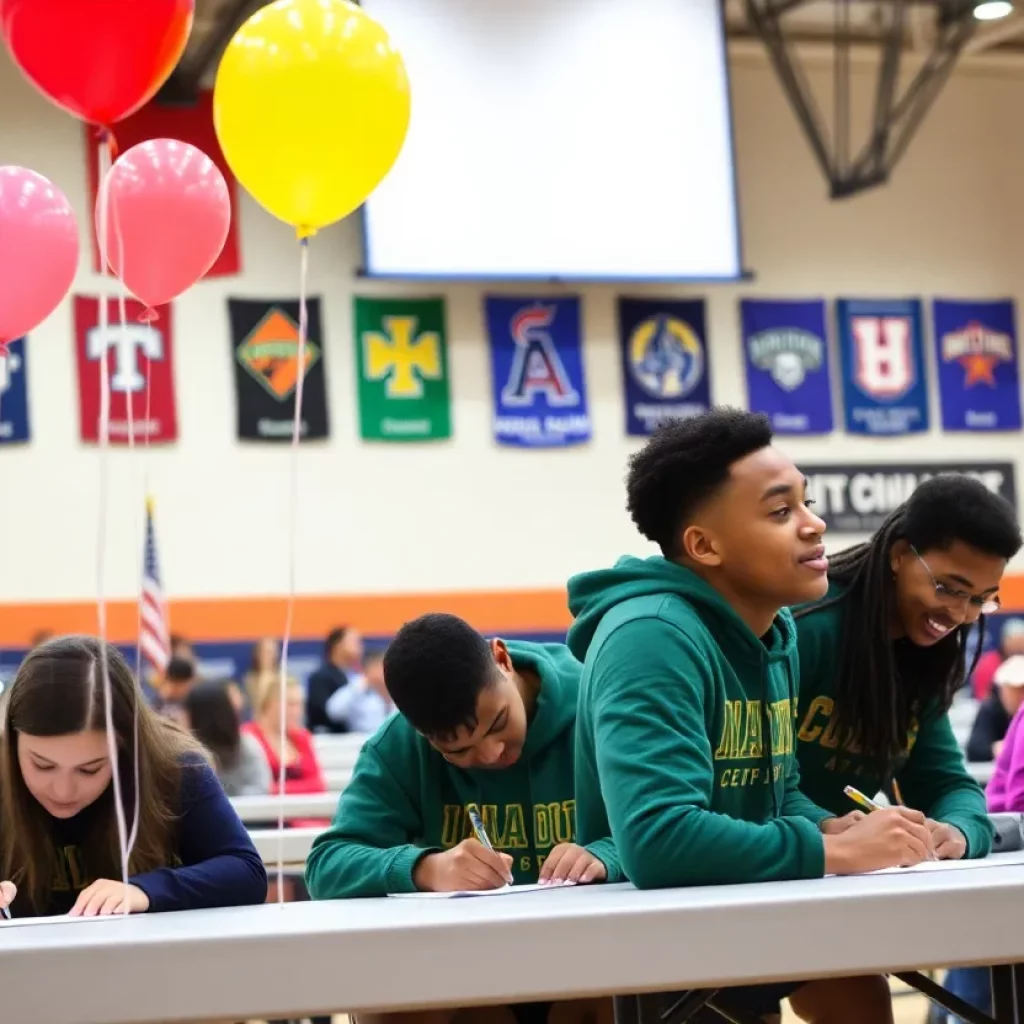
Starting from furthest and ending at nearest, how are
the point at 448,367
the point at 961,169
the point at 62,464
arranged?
1. the point at 961,169
2. the point at 448,367
3. the point at 62,464

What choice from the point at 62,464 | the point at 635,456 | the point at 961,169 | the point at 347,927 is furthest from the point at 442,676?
the point at 961,169

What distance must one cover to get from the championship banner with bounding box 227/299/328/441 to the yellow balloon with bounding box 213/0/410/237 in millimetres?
7223

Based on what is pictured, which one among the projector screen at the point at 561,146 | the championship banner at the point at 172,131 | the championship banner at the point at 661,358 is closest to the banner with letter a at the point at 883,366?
the championship banner at the point at 661,358

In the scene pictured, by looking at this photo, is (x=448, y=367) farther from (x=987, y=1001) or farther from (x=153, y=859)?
(x=153, y=859)

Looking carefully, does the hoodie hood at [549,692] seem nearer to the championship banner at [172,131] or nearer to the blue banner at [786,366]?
the championship banner at [172,131]

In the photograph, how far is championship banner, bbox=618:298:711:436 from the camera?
1029cm

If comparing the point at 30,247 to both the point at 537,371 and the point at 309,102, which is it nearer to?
the point at 309,102

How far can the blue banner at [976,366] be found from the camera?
1086cm

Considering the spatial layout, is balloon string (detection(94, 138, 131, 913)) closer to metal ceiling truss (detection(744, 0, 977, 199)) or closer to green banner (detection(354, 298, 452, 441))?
green banner (detection(354, 298, 452, 441))

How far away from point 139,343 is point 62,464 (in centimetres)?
86

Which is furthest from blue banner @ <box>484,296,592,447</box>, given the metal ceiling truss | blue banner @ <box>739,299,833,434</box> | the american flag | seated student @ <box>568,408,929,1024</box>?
seated student @ <box>568,408,929,1024</box>

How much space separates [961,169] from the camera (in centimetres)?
1111

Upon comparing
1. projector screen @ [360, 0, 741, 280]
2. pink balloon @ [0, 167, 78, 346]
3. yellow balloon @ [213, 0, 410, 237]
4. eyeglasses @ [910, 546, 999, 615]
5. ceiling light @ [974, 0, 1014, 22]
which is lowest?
eyeglasses @ [910, 546, 999, 615]

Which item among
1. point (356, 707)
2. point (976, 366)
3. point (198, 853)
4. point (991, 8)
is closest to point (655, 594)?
point (198, 853)
